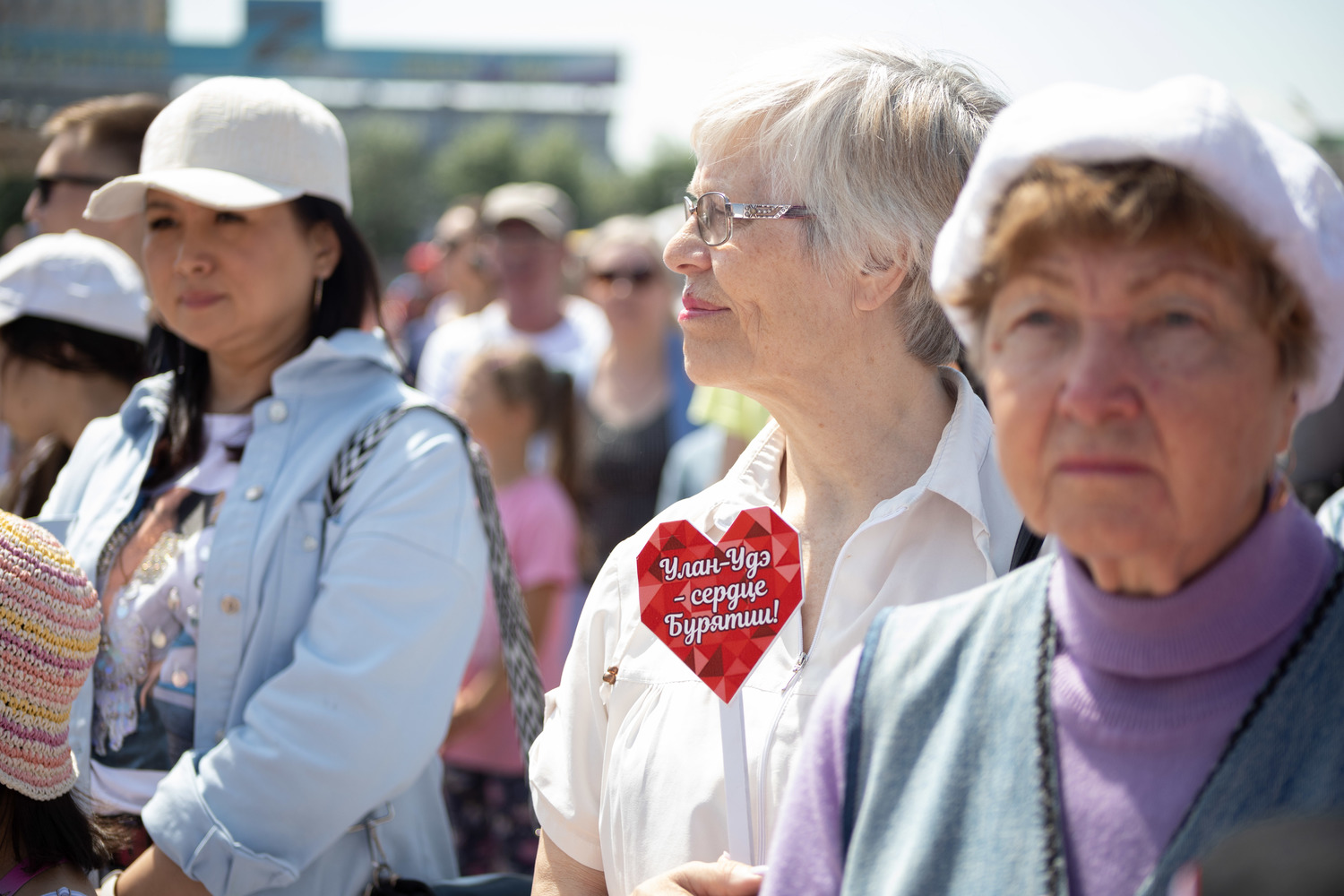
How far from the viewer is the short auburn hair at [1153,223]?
3.59 feet

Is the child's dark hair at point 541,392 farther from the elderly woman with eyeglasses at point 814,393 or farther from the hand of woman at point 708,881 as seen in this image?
the hand of woman at point 708,881

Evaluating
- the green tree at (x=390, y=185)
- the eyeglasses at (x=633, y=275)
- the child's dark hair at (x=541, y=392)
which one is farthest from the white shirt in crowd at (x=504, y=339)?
the green tree at (x=390, y=185)

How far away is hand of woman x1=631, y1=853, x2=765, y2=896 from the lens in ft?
4.97

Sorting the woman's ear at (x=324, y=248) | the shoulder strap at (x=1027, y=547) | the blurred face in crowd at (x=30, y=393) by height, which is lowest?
the blurred face in crowd at (x=30, y=393)

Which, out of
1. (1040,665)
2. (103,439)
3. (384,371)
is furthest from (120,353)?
(1040,665)

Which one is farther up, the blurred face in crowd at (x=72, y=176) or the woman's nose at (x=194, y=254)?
the woman's nose at (x=194, y=254)

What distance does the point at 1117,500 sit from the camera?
3.65 feet

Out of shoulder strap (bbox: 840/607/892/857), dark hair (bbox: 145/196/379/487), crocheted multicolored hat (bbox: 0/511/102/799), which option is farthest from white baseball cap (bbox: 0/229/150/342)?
shoulder strap (bbox: 840/607/892/857)

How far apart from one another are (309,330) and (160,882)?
124cm

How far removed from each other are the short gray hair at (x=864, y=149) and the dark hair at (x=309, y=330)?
1216 mm

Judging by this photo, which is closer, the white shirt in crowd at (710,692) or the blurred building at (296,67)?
the white shirt in crowd at (710,692)

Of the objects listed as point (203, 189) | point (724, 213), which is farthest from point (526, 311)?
point (724, 213)

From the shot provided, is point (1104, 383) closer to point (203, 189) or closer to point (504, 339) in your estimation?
point (203, 189)

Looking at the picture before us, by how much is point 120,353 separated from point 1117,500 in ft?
10.3
